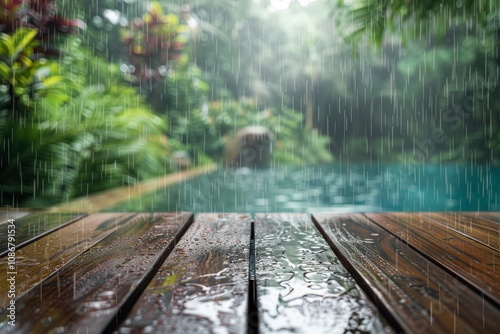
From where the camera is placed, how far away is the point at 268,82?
1474 centimetres

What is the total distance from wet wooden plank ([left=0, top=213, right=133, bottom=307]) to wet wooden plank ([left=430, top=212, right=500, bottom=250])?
952 mm

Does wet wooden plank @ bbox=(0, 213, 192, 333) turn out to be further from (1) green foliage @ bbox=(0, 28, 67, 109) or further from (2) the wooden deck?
(1) green foliage @ bbox=(0, 28, 67, 109)

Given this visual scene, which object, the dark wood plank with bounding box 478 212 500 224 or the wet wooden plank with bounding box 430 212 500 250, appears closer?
the wet wooden plank with bounding box 430 212 500 250

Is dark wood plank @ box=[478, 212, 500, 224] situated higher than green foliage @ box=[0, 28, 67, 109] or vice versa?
green foliage @ box=[0, 28, 67, 109]

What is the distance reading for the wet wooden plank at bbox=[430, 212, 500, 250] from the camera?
3.22 feet

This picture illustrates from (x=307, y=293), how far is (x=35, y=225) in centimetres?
92

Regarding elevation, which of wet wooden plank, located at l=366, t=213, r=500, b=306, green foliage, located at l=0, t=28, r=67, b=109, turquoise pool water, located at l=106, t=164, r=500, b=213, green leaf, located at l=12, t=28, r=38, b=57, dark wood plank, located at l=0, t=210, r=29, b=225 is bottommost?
turquoise pool water, located at l=106, t=164, r=500, b=213

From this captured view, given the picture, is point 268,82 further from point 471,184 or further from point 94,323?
point 94,323

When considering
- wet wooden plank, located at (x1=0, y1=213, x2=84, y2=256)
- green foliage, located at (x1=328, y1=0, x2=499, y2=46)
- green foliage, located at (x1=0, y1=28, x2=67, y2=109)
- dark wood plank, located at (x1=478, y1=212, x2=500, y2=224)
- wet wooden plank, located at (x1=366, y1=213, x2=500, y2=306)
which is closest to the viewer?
wet wooden plank, located at (x1=366, y1=213, x2=500, y2=306)

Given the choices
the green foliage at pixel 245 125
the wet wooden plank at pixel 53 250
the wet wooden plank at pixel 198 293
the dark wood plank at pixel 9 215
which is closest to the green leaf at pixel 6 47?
the dark wood plank at pixel 9 215

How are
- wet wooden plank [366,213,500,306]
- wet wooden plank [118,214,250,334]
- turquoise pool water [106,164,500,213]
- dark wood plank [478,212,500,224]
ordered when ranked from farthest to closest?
→ turquoise pool water [106,164,500,213], dark wood plank [478,212,500,224], wet wooden plank [366,213,500,306], wet wooden plank [118,214,250,334]

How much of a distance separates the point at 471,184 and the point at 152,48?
222 inches

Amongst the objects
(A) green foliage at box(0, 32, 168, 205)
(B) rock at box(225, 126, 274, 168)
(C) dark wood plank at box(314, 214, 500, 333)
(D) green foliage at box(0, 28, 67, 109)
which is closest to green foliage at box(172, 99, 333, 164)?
(B) rock at box(225, 126, 274, 168)

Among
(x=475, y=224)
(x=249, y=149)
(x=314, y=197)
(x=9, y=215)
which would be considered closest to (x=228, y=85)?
(x=249, y=149)
